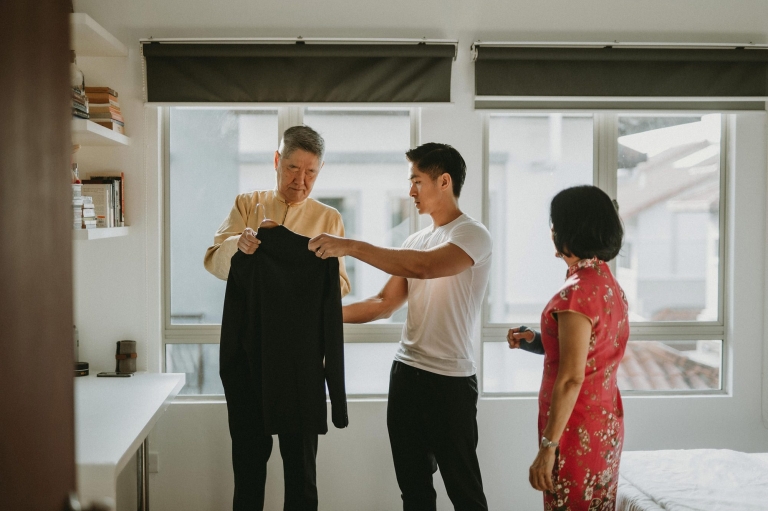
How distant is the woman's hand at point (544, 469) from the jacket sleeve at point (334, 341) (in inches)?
27.3

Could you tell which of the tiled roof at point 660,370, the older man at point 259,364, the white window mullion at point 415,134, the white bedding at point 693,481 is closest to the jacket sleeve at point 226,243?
the older man at point 259,364

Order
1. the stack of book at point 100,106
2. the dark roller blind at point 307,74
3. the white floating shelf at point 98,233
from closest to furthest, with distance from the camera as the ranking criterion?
1. the white floating shelf at point 98,233
2. the stack of book at point 100,106
3. the dark roller blind at point 307,74

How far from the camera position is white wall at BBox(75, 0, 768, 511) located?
9.10 feet

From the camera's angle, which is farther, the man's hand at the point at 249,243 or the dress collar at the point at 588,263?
the man's hand at the point at 249,243

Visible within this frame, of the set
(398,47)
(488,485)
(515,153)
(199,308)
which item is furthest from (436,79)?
(488,485)

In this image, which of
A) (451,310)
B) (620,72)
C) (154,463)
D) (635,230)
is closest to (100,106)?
(154,463)

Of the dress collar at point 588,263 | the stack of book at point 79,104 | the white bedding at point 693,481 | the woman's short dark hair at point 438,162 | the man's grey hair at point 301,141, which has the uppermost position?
the stack of book at point 79,104

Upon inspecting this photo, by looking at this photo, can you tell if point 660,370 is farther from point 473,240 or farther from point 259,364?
point 259,364

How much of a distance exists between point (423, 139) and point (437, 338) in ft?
3.81

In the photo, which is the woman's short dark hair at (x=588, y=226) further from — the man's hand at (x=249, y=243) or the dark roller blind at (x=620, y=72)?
the dark roller blind at (x=620, y=72)

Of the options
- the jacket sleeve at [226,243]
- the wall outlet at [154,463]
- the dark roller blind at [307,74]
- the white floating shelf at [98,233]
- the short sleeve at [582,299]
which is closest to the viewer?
the short sleeve at [582,299]

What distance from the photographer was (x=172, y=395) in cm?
249

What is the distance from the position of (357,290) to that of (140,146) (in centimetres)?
124

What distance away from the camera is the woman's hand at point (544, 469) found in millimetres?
1585
